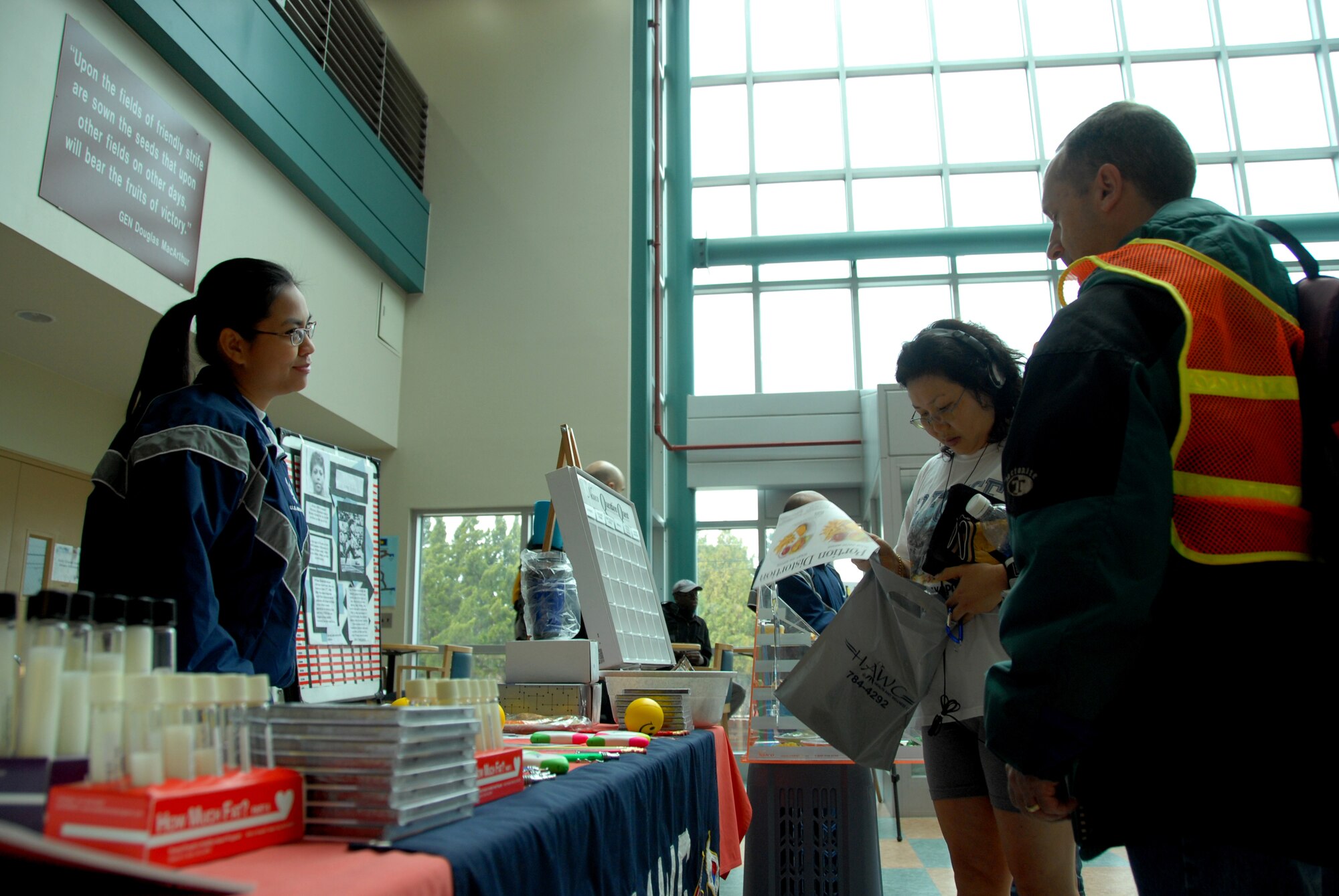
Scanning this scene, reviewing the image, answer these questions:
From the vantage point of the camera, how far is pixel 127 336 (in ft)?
15.1

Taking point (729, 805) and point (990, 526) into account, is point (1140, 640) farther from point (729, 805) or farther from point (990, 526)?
point (729, 805)

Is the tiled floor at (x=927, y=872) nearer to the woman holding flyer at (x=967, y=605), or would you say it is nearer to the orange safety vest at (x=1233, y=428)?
the woman holding flyer at (x=967, y=605)

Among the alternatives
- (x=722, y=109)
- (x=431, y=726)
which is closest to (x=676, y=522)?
(x=722, y=109)

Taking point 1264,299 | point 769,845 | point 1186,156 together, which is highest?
point 1186,156

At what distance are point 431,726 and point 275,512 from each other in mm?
650

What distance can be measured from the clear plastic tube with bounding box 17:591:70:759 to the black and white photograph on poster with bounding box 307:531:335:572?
85.9 inches

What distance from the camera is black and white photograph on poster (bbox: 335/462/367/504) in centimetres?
269

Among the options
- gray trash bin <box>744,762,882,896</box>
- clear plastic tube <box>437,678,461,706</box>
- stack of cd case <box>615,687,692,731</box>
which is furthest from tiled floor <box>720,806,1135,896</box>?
clear plastic tube <box>437,678,461,706</box>

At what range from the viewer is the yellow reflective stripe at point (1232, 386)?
2.75ft

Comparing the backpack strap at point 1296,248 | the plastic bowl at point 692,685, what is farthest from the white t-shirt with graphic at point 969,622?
the backpack strap at point 1296,248

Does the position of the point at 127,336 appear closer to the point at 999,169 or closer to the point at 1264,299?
the point at 1264,299

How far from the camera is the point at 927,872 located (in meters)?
3.39

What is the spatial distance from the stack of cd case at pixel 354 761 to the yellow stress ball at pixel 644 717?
3.07ft

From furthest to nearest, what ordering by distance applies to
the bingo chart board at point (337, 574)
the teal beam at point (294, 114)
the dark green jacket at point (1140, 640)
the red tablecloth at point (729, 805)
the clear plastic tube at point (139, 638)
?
the teal beam at point (294, 114) < the bingo chart board at point (337, 574) < the red tablecloth at point (729, 805) < the dark green jacket at point (1140, 640) < the clear plastic tube at point (139, 638)
